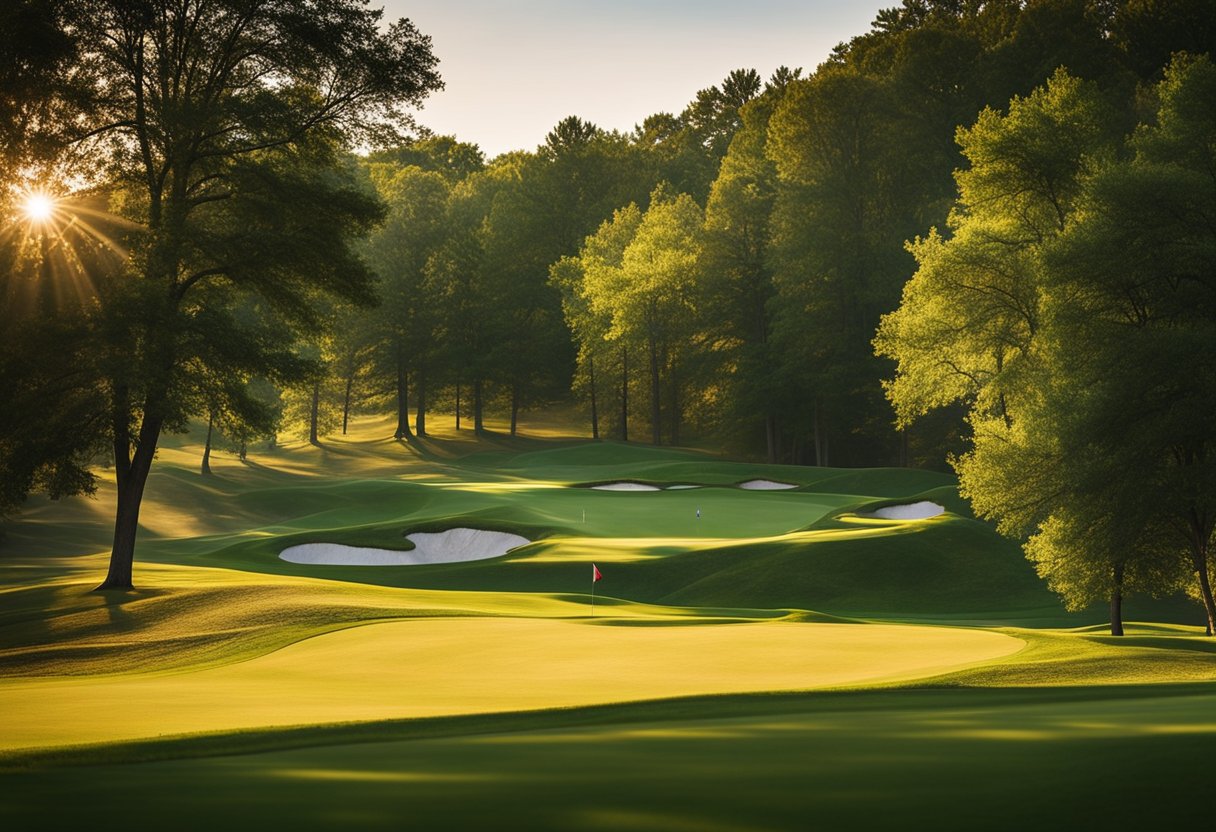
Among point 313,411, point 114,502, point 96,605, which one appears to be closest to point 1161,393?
point 96,605

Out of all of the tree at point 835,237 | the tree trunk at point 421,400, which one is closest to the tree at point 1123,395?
the tree at point 835,237

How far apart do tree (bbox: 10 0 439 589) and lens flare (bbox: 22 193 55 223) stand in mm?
1039

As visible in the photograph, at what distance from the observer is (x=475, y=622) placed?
74.8 ft

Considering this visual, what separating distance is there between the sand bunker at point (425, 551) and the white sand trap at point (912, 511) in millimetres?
13754

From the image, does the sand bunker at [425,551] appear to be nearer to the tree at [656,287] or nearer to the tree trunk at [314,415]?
the tree at [656,287]

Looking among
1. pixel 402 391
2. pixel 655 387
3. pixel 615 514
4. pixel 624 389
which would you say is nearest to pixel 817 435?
pixel 655 387

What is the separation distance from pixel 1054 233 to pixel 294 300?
21.9 metres

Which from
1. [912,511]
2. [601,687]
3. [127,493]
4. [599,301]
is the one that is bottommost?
[912,511]

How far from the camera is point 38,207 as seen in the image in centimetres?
2817

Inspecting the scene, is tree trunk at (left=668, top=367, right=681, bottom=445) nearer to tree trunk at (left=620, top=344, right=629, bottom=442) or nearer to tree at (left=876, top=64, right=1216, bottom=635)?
tree trunk at (left=620, top=344, right=629, bottom=442)

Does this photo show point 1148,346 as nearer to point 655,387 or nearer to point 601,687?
point 601,687

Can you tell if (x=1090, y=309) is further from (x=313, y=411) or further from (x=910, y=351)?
(x=313, y=411)

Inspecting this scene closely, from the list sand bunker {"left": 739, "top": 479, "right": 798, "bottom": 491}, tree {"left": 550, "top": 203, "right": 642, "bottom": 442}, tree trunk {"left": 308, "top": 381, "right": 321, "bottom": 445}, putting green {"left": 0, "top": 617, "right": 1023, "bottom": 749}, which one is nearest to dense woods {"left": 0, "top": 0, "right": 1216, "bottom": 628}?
putting green {"left": 0, "top": 617, "right": 1023, "bottom": 749}

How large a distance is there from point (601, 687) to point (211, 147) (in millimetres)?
19775
